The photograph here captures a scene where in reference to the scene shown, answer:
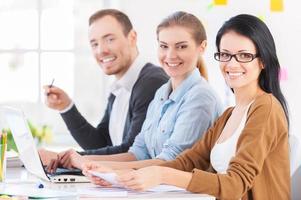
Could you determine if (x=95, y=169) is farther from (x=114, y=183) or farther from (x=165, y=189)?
(x=165, y=189)

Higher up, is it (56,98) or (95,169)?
(56,98)

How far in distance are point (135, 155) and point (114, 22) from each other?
84cm

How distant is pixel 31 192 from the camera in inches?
81.0

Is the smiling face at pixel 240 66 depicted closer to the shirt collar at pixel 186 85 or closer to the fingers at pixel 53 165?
the shirt collar at pixel 186 85

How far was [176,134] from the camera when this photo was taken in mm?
2613

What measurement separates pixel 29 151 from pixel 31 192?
13.7 inches

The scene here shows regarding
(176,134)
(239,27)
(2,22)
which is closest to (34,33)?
(2,22)

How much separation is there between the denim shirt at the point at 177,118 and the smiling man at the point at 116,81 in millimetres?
360

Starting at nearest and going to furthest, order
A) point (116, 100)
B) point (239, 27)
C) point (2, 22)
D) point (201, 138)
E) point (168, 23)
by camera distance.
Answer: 1. point (239, 27)
2. point (201, 138)
3. point (168, 23)
4. point (116, 100)
5. point (2, 22)

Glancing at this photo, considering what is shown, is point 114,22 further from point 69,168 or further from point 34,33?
point 34,33

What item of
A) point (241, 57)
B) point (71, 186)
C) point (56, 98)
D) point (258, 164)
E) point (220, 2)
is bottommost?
point (71, 186)

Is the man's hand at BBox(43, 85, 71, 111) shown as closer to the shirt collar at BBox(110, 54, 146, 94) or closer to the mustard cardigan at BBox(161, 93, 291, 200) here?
the shirt collar at BBox(110, 54, 146, 94)

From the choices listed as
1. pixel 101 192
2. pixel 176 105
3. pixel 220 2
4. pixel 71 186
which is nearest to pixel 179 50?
pixel 176 105

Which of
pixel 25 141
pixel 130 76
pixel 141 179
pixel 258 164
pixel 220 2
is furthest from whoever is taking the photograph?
pixel 220 2
